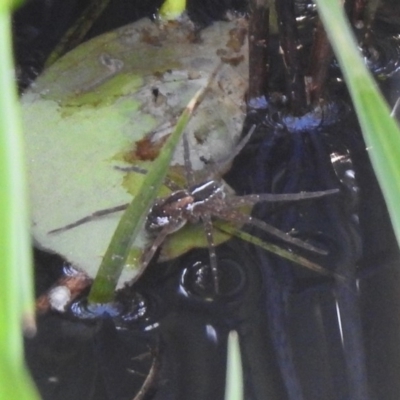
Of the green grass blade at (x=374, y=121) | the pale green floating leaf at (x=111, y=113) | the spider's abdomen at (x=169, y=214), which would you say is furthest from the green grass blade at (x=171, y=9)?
the green grass blade at (x=374, y=121)

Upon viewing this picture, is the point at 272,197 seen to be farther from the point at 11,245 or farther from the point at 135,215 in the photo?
the point at 11,245

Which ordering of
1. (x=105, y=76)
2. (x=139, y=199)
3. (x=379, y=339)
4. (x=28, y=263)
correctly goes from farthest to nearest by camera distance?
1. (x=105, y=76)
2. (x=379, y=339)
3. (x=139, y=199)
4. (x=28, y=263)

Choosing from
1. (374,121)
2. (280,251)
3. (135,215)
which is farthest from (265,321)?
(374,121)

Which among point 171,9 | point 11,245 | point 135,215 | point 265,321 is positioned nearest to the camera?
point 11,245

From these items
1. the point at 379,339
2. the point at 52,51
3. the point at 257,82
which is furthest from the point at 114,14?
the point at 379,339

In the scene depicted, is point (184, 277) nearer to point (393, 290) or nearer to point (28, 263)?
point (393, 290)

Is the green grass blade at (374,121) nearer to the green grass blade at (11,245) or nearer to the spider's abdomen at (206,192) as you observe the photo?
the green grass blade at (11,245)
